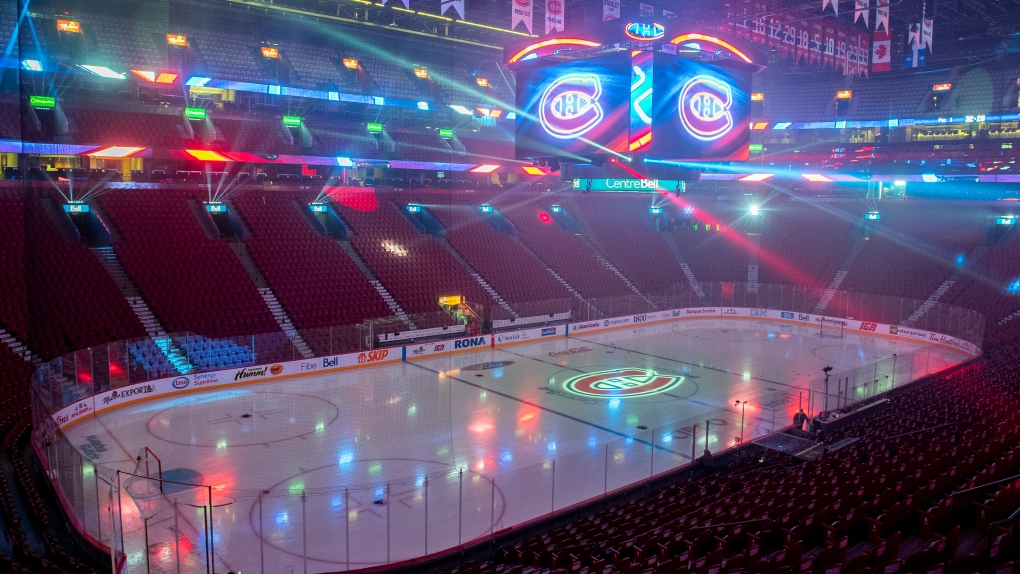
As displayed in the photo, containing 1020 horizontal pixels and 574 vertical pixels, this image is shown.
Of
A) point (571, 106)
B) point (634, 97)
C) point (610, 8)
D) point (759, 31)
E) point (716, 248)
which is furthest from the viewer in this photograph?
point (716, 248)

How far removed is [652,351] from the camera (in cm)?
2969

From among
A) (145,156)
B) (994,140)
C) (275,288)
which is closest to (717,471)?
(275,288)

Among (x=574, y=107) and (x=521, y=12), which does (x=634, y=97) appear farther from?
(x=521, y=12)

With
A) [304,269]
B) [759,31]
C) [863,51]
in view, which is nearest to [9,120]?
[304,269]

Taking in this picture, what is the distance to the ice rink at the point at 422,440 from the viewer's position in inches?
449

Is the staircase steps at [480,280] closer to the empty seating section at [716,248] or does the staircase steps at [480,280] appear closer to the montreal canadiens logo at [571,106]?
the empty seating section at [716,248]

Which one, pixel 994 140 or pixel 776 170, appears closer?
pixel 994 140

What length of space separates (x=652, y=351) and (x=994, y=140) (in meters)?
27.2

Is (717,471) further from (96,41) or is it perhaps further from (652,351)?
(96,41)

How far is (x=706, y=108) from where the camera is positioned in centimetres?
1396

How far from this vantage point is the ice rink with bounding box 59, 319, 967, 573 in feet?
37.4

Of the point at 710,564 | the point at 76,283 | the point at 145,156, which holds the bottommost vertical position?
the point at 710,564

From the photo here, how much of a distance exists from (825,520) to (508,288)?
25.7 meters

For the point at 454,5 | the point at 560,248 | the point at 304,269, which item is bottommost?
the point at 304,269
